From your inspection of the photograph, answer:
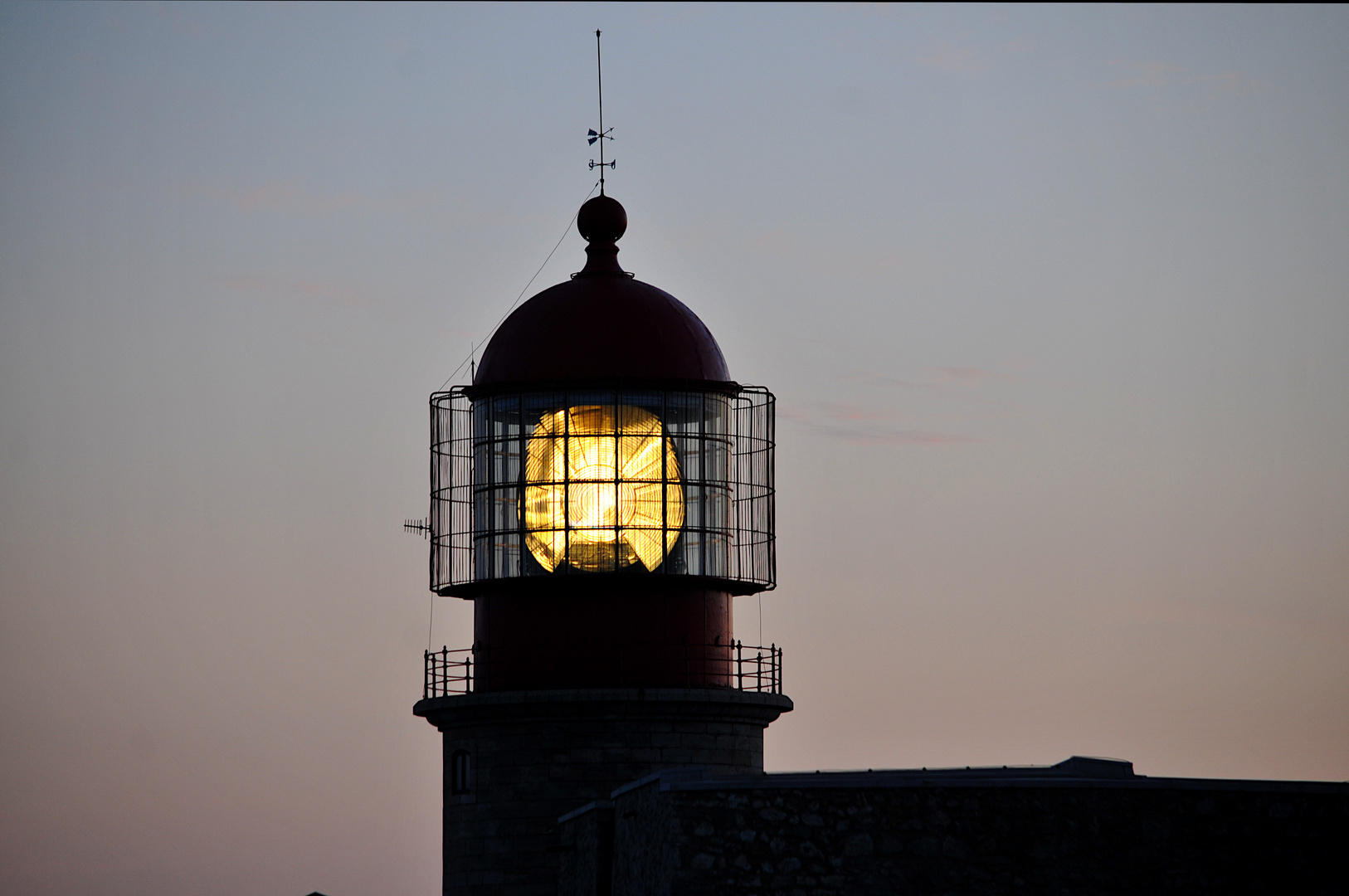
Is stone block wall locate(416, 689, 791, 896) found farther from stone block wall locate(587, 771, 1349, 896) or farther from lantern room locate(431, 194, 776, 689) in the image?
stone block wall locate(587, 771, 1349, 896)

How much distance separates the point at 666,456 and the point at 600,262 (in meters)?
2.97

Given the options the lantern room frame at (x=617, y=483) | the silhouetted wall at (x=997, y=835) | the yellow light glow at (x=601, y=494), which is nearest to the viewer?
the silhouetted wall at (x=997, y=835)

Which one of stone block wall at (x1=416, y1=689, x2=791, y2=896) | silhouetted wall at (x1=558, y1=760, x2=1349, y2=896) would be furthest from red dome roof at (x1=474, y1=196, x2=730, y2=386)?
silhouetted wall at (x1=558, y1=760, x2=1349, y2=896)

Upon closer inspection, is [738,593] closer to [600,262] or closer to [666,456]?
[666,456]

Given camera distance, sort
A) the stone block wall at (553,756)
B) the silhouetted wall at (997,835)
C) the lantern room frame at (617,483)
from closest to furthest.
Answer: the silhouetted wall at (997,835) < the stone block wall at (553,756) < the lantern room frame at (617,483)

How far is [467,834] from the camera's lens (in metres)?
27.4

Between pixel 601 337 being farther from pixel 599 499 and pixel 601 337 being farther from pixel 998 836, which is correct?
pixel 998 836

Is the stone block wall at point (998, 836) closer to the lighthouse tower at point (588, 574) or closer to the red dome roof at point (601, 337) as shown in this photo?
the lighthouse tower at point (588, 574)

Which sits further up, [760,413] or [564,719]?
[760,413]

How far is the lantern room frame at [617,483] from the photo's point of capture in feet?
89.4

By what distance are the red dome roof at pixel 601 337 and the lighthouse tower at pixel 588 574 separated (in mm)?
27

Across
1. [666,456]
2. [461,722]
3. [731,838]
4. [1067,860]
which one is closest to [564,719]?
[461,722]

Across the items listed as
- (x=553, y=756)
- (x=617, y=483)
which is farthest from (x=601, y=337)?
(x=553, y=756)

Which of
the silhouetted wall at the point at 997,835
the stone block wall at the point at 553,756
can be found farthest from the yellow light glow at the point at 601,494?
the silhouetted wall at the point at 997,835
